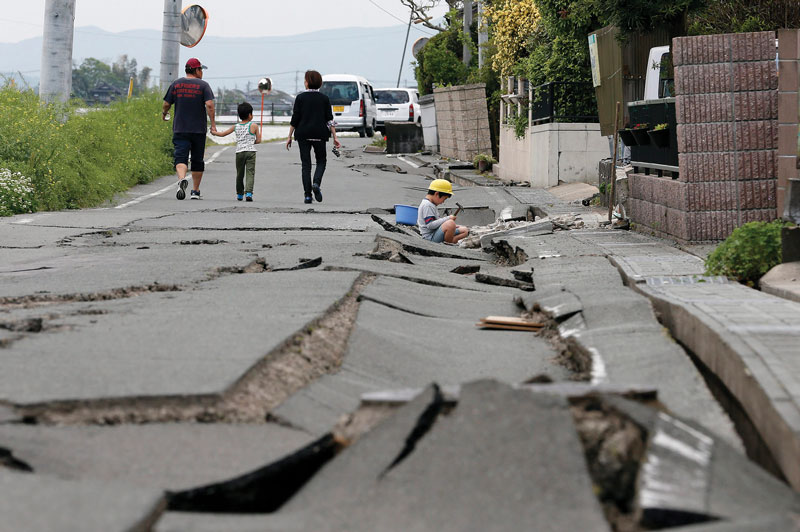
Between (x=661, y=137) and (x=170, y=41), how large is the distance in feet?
53.4

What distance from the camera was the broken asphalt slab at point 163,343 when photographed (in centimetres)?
374

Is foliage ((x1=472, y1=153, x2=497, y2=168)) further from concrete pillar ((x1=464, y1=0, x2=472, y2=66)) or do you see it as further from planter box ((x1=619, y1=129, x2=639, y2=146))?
planter box ((x1=619, y1=129, x2=639, y2=146))

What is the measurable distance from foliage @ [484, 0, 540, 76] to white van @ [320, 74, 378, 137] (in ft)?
63.9

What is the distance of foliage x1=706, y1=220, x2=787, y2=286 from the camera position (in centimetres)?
679

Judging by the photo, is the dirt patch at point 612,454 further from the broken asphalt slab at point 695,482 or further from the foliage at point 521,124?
the foliage at point 521,124

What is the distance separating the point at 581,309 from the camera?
6.00 metres

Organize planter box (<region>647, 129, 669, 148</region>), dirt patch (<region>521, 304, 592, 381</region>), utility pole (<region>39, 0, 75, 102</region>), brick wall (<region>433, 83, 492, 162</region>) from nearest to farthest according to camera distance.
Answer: dirt patch (<region>521, 304, 592, 381</region>)
planter box (<region>647, 129, 669, 148</region>)
utility pole (<region>39, 0, 75, 102</region>)
brick wall (<region>433, 83, 492, 162</region>)

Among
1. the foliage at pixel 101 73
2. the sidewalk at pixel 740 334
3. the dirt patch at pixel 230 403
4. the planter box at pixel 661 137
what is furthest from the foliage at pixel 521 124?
the foliage at pixel 101 73

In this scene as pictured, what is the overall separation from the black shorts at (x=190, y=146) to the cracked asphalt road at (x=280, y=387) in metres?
6.01

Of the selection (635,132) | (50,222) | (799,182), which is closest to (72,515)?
(799,182)

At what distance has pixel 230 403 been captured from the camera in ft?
11.9

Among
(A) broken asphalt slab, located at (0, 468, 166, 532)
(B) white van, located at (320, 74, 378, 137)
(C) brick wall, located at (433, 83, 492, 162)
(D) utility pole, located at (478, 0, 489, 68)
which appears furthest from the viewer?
(B) white van, located at (320, 74, 378, 137)

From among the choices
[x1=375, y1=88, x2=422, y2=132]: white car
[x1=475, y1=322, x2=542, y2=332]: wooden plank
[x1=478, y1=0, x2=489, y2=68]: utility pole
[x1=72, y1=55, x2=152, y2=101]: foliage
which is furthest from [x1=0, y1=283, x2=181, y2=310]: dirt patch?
[x1=72, y1=55, x2=152, y2=101]: foliage

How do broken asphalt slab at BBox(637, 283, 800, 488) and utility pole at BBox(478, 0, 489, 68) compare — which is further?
utility pole at BBox(478, 0, 489, 68)
